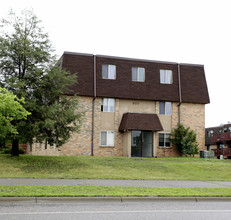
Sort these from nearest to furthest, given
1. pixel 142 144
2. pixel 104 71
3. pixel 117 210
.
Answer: pixel 117 210
pixel 142 144
pixel 104 71

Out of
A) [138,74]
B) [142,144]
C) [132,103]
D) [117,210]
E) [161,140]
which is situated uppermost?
[138,74]

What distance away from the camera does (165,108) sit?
31531 mm

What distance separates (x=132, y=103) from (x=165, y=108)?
3153 millimetres

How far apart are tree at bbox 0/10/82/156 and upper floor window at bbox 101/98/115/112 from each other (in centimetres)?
711

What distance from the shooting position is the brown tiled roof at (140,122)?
93.8ft

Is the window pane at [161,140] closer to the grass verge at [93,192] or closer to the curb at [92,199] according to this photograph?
the grass verge at [93,192]

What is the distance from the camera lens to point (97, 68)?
2986 cm

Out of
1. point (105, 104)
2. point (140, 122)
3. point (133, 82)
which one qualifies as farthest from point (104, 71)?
point (140, 122)

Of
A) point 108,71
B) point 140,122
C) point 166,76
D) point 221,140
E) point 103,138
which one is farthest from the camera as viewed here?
point 221,140

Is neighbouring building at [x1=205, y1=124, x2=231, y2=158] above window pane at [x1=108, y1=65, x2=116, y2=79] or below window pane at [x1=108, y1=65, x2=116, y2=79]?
below

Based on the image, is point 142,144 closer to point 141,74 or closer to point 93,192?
point 141,74

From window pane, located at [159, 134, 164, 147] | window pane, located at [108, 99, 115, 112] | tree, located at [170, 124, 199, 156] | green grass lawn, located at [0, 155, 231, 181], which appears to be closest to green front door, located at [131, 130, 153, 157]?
window pane, located at [159, 134, 164, 147]

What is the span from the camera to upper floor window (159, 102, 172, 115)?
3145 centimetres

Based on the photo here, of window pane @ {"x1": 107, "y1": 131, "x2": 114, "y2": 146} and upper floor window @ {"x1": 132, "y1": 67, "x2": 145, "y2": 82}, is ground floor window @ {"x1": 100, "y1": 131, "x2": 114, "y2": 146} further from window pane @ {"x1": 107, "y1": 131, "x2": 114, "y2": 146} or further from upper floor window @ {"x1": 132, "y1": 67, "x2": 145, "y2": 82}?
upper floor window @ {"x1": 132, "y1": 67, "x2": 145, "y2": 82}
